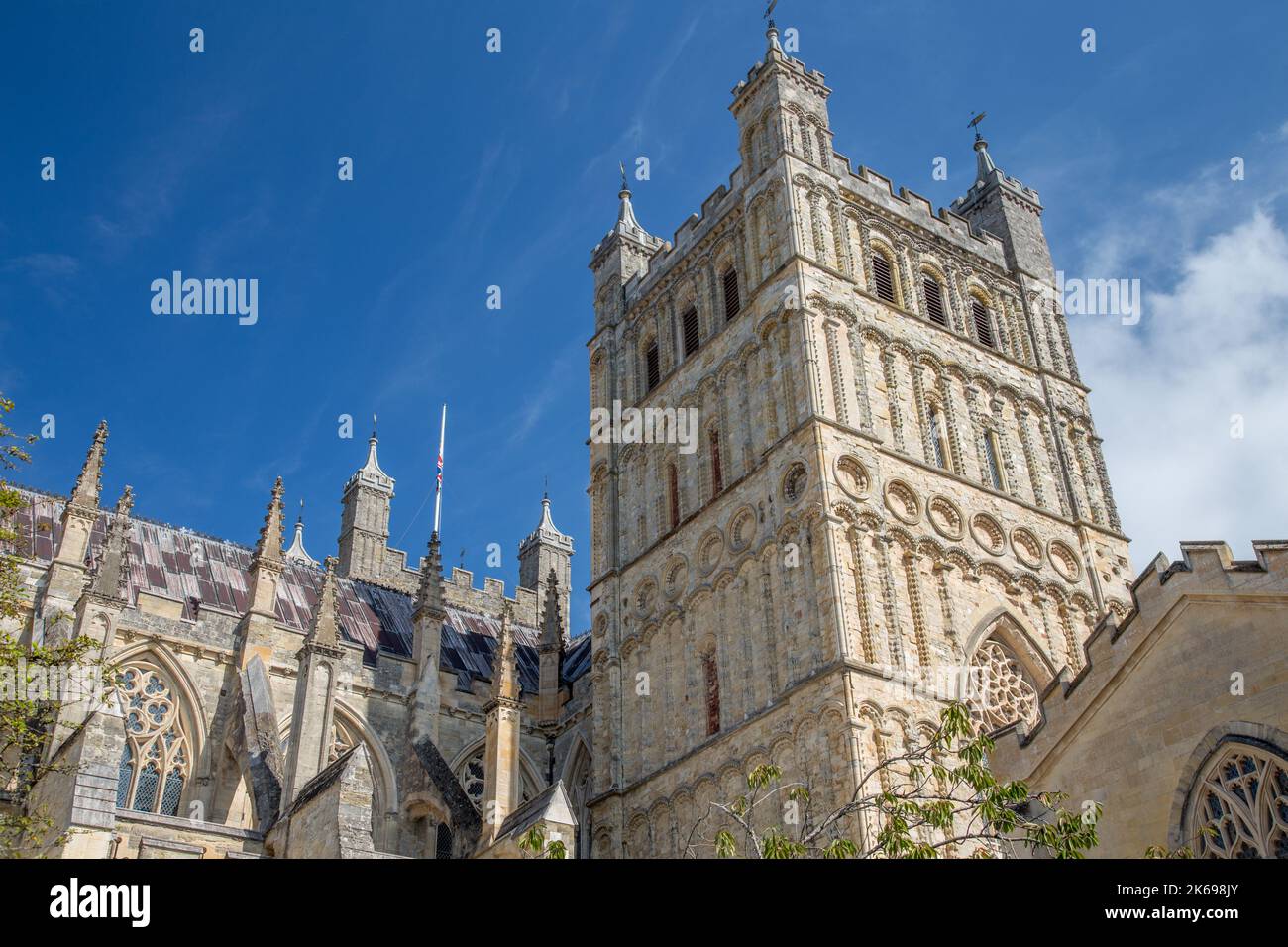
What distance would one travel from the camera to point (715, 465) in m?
28.2

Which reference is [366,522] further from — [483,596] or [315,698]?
[315,698]

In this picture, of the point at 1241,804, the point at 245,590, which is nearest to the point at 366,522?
the point at 245,590

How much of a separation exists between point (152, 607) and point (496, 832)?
11.5 metres

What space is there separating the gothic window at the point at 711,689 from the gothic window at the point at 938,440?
6372 millimetres

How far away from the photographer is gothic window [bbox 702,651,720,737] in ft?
82.3

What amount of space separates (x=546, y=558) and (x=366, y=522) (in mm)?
7742

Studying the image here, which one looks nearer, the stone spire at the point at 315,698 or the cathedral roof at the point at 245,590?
the stone spire at the point at 315,698

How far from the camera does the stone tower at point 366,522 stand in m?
44.5

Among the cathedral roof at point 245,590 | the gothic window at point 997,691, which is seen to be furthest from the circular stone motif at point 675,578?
the cathedral roof at point 245,590

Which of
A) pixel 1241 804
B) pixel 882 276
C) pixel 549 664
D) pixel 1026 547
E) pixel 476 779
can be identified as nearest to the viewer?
pixel 1241 804

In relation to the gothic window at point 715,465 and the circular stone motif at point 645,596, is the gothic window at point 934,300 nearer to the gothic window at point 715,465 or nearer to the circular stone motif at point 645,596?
the gothic window at point 715,465

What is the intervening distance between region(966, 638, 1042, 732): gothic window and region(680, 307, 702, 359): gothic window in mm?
10122
